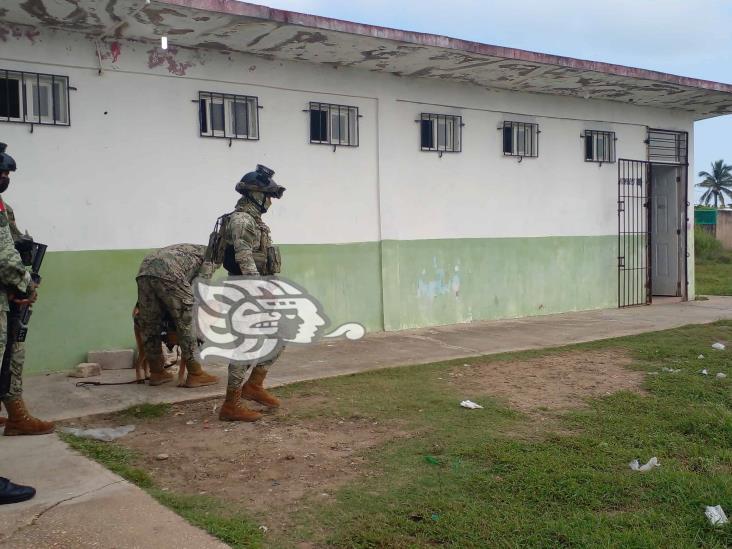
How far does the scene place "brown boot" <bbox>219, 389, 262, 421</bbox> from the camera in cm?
507

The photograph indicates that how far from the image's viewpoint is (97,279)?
7.20 metres

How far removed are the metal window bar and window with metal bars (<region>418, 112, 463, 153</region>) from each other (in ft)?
13.7

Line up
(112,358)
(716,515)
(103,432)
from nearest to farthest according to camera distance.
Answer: (716,515)
(103,432)
(112,358)

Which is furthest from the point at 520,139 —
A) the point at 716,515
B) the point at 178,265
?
the point at 716,515

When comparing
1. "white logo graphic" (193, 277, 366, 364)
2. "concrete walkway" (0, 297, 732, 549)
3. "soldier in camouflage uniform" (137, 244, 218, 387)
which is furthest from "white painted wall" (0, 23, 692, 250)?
"soldier in camouflage uniform" (137, 244, 218, 387)

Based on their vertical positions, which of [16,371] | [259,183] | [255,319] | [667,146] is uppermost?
[667,146]

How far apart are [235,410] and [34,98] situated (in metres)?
3.88

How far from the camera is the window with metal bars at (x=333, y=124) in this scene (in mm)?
8625

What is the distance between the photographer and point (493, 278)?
1041 centimetres

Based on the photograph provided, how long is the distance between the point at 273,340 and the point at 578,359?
11.4 feet

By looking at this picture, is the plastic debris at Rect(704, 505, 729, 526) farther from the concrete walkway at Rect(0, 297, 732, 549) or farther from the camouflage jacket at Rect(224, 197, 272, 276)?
the camouflage jacket at Rect(224, 197, 272, 276)

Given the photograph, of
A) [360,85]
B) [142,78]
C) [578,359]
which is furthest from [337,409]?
[360,85]

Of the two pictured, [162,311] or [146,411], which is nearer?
[146,411]

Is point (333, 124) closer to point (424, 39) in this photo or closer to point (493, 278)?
point (424, 39)
